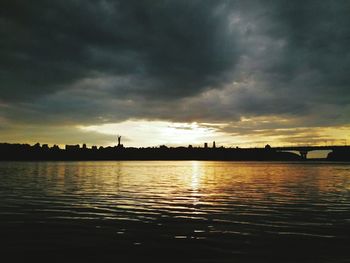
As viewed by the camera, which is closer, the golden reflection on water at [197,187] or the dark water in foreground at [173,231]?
the dark water in foreground at [173,231]

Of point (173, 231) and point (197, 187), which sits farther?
point (197, 187)

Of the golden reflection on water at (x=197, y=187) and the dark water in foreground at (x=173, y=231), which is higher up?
the golden reflection on water at (x=197, y=187)

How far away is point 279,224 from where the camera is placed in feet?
64.2

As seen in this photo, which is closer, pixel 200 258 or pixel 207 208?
pixel 200 258

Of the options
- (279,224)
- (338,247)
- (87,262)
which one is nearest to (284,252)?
(338,247)

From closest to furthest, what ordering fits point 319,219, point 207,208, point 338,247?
point 338,247
point 319,219
point 207,208

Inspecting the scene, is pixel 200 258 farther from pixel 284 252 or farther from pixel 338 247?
pixel 338 247

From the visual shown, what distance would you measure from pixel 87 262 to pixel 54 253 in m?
2.00

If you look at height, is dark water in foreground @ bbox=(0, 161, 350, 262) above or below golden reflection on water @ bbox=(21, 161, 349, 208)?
below

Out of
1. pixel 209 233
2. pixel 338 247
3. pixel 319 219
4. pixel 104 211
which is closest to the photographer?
pixel 338 247

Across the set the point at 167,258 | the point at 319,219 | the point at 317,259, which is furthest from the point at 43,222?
the point at 319,219

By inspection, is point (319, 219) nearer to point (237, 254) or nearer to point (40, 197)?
point (237, 254)

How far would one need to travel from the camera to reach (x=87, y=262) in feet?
38.9

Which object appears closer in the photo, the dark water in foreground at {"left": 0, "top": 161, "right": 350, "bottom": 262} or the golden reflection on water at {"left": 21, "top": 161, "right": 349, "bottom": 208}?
the dark water in foreground at {"left": 0, "top": 161, "right": 350, "bottom": 262}
